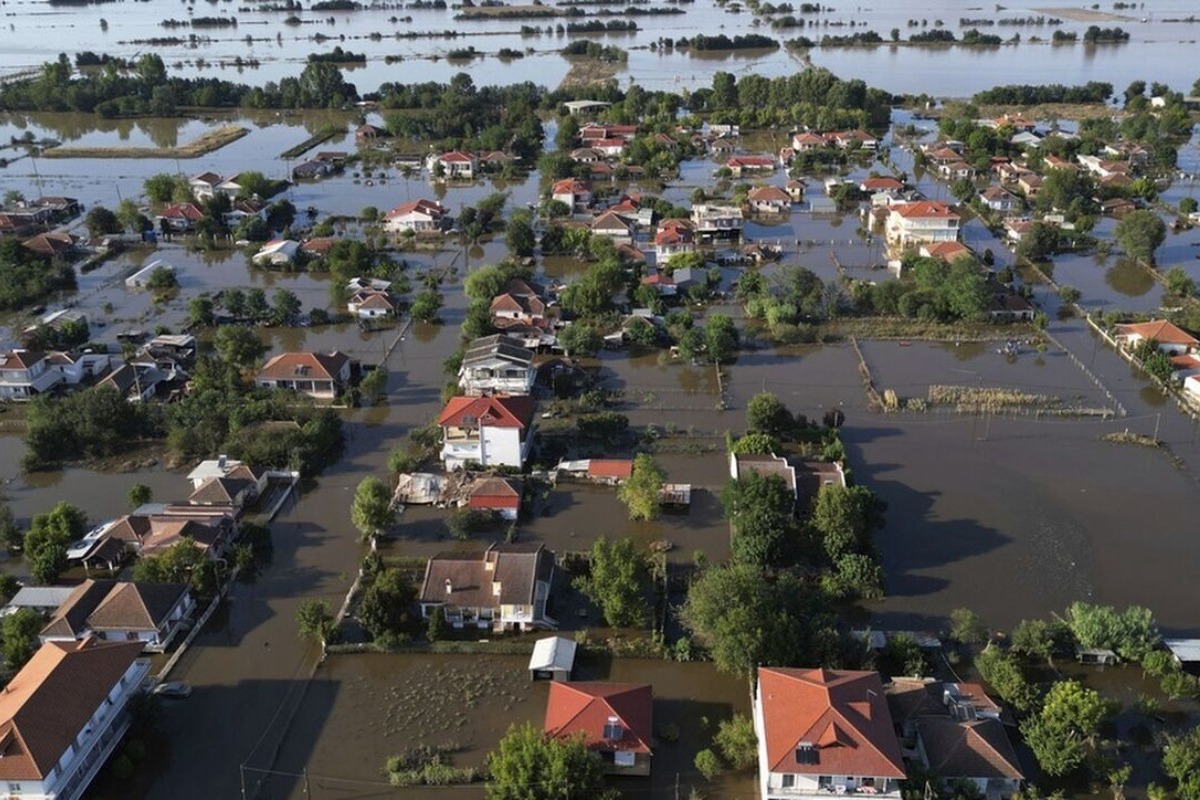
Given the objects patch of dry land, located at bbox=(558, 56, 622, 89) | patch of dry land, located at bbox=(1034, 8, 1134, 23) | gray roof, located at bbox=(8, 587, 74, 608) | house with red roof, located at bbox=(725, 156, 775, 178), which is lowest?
gray roof, located at bbox=(8, 587, 74, 608)

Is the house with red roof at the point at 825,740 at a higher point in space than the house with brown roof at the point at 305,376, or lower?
lower

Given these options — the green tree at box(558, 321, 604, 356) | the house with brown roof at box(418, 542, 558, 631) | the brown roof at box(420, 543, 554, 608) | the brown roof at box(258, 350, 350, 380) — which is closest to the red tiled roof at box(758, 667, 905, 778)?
the house with brown roof at box(418, 542, 558, 631)

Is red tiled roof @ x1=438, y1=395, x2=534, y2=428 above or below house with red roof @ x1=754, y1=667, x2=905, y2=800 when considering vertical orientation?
above

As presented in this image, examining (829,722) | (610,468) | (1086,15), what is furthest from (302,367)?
(1086,15)

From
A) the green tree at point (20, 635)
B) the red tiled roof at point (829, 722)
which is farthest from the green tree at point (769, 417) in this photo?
the green tree at point (20, 635)

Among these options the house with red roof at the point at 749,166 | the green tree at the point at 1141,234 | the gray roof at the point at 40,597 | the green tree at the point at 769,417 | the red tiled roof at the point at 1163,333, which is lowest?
the gray roof at the point at 40,597

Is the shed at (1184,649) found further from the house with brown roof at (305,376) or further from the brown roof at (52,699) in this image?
the house with brown roof at (305,376)

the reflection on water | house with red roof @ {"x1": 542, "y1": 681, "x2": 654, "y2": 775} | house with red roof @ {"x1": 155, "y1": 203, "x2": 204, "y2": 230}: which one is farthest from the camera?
house with red roof @ {"x1": 155, "y1": 203, "x2": 204, "y2": 230}

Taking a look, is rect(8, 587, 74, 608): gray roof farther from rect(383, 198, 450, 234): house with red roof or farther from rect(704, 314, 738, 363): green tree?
rect(383, 198, 450, 234): house with red roof
